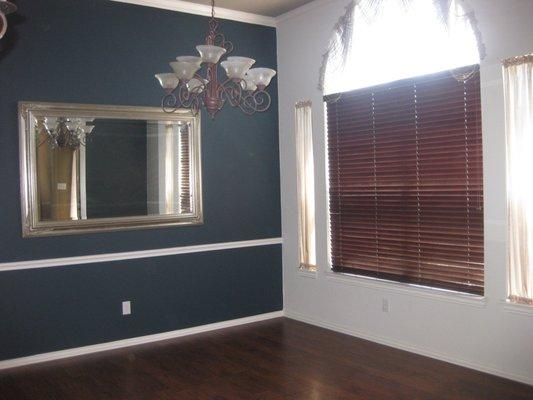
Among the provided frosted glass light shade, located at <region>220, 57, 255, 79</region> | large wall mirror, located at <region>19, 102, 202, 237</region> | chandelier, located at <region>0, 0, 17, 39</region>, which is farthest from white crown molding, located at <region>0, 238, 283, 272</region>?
chandelier, located at <region>0, 0, 17, 39</region>

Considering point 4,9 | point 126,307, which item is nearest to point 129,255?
point 126,307

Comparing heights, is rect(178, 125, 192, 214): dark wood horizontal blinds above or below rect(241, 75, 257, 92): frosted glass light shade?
below

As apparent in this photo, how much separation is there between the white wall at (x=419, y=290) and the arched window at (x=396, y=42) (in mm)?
148

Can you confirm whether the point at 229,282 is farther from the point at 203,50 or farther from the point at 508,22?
the point at 508,22

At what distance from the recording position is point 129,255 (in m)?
4.90

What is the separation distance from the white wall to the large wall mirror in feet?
3.60

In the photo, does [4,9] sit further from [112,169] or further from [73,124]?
[112,169]

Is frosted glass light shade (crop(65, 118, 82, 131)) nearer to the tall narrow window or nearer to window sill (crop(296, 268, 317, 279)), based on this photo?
the tall narrow window

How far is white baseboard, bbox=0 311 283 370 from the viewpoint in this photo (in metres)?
4.42

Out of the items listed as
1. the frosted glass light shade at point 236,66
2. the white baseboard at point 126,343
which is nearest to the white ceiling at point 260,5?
the frosted glass light shade at point 236,66

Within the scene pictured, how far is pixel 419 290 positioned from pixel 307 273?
53.5 inches

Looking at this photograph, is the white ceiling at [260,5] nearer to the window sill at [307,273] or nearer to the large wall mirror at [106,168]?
the large wall mirror at [106,168]

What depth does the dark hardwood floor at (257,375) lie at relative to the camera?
12.3 feet

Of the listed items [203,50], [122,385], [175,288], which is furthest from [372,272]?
[203,50]
